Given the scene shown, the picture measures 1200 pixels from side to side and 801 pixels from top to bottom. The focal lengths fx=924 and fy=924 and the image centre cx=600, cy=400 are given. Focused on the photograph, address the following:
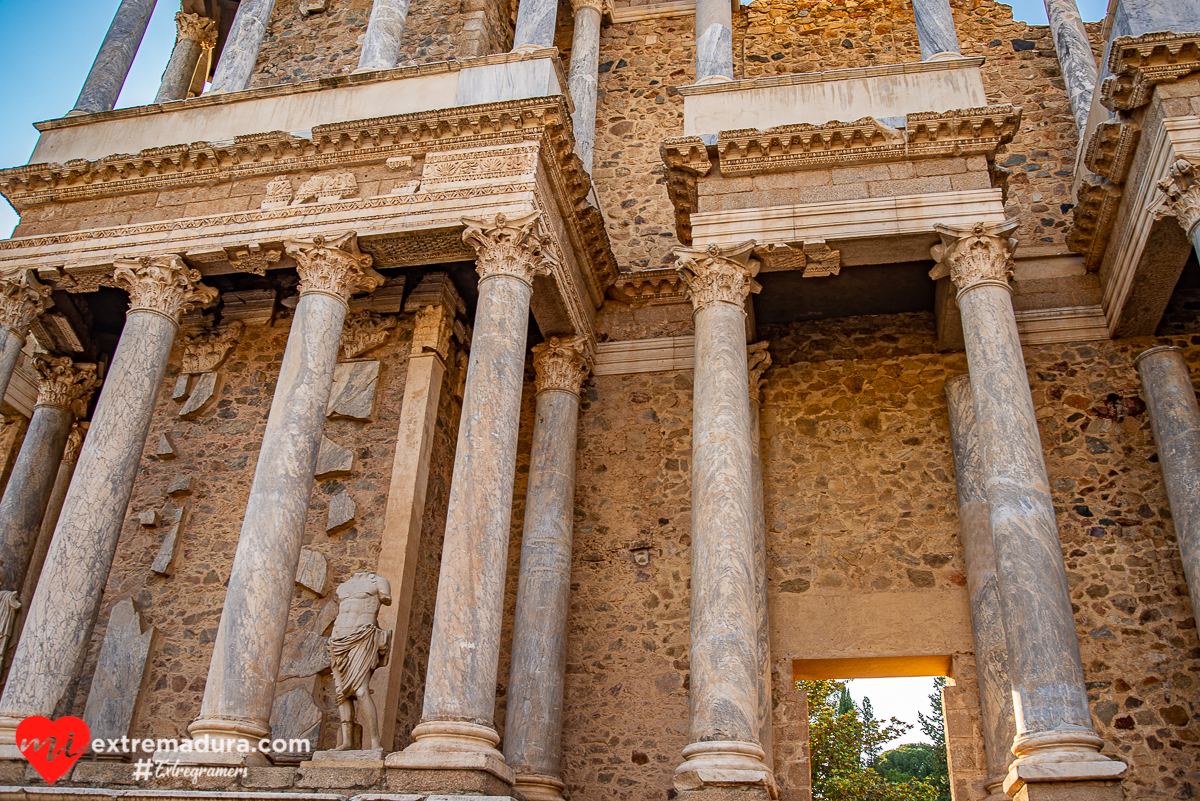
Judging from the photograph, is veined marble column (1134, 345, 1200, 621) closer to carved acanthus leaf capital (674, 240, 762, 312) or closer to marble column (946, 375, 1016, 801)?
→ marble column (946, 375, 1016, 801)

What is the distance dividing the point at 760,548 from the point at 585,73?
7.33 meters

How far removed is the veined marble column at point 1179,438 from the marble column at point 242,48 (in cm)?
1112

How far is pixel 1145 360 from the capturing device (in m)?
9.84

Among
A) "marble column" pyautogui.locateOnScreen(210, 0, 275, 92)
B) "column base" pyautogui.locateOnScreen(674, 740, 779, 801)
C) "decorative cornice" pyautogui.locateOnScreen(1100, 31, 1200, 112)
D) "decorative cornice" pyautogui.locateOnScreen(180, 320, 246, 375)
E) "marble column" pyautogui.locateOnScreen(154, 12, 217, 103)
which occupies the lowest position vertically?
"column base" pyautogui.locateOnScreen(674, 740, 779, 801)

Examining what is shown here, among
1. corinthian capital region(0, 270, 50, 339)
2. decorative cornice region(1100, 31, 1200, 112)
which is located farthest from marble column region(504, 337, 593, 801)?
decorative cornice region(1100, 31, 1200, 112)

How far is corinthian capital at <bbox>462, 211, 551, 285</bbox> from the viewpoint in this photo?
353 inches

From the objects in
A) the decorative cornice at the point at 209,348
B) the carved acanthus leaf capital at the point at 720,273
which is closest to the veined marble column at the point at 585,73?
the carved acanthus leaf capital at the point at 720,273

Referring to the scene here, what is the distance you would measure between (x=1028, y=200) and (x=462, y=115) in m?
7.28

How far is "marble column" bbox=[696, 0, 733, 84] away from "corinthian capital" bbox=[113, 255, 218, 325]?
19.9 ft

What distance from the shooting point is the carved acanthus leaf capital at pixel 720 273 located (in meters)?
9.11

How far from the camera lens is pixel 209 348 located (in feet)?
36.9

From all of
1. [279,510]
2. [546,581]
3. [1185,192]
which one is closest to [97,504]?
[279,510]

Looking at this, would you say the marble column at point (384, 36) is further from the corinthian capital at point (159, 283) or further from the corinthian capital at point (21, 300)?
the corinthian capital at point (21, 300)

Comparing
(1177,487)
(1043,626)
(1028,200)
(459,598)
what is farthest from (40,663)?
(1028,200)
